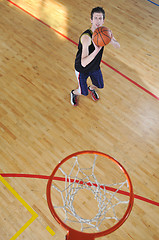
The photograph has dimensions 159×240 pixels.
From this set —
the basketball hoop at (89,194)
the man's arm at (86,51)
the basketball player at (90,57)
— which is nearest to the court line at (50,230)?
the basketball hoop at (89,194)

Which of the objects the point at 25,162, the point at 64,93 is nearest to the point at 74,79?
the point at 64,93

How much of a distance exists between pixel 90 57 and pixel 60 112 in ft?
4.34

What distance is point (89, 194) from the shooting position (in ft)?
10.8

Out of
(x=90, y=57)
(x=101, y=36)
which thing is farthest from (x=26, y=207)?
(x=101, y=36)

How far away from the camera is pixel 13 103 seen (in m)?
4.12

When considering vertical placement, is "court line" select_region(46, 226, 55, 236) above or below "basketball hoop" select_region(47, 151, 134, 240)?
below

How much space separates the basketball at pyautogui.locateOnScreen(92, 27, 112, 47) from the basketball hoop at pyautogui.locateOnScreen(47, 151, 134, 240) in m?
1.41

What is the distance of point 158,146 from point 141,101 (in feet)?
2.97

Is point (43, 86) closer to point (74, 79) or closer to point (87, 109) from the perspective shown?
point (74, 79)

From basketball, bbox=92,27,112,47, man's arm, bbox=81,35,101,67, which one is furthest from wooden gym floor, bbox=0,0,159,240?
basketball, bbox=92,27,112,47

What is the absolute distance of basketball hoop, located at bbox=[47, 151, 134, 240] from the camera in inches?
121

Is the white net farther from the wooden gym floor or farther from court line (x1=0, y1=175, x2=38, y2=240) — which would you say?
court line (x1=0, y1=175, x2=38, y2=240)

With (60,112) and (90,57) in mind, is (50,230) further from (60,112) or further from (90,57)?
(90,57)

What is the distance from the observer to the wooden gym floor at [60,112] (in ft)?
10.4
